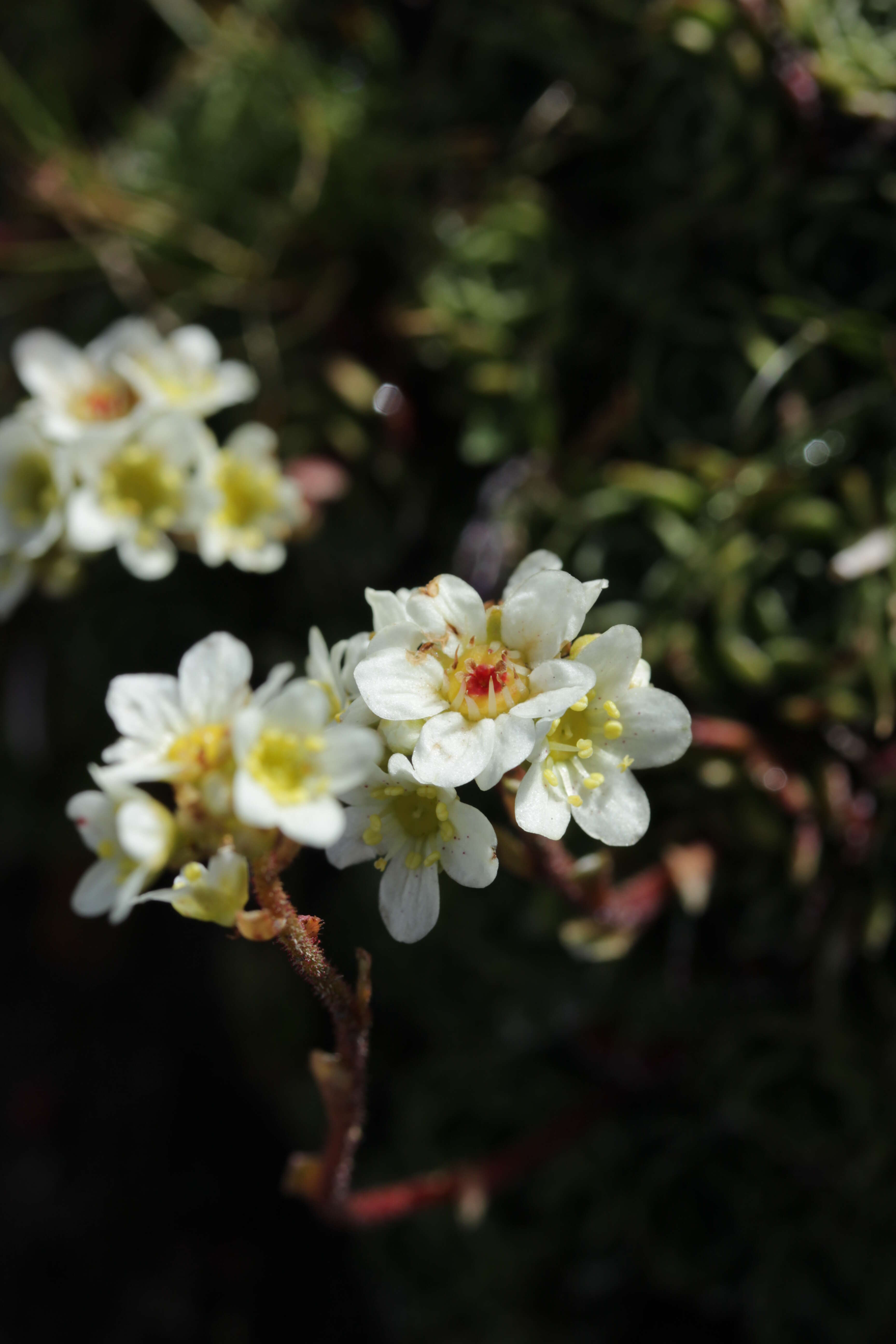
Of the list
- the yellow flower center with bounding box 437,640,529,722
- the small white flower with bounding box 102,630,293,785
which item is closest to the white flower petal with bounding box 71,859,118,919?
the small white flower with bounding box 102,630,293,785

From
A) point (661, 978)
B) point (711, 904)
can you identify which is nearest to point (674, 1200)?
point (661, 978)

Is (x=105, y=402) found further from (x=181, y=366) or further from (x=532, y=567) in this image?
(x=532, y=567)

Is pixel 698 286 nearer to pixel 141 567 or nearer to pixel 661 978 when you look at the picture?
pixel 141 567

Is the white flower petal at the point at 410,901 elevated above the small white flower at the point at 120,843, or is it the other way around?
the small white flower at the point at 120,843

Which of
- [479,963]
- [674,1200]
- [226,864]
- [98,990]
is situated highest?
[226,864]

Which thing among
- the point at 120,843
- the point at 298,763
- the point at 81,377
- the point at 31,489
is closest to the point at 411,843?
the point at 298,763

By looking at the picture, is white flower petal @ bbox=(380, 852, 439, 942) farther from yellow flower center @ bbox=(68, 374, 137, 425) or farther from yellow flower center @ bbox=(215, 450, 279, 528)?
yellow flower center @ bbox=(68, 374, 137, 425)

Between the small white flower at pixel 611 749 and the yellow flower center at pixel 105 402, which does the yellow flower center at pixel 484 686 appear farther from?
the yellow flower center at pixel 105 402

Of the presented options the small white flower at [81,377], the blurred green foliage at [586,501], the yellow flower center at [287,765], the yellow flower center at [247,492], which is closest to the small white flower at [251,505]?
the yellow flower center at [247,492]
